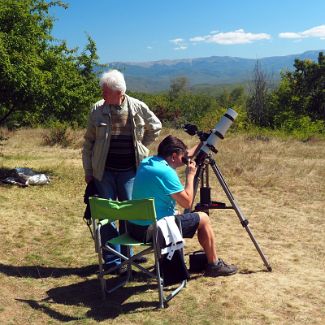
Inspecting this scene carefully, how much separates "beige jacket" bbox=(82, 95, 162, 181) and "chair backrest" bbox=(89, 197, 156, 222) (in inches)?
26.9

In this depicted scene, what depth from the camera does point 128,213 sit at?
338 centimetres

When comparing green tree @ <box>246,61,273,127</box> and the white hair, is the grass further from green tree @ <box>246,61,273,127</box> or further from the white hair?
green tree @ <box>246,61,273,127</box>

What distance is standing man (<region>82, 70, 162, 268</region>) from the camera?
4.13 meters

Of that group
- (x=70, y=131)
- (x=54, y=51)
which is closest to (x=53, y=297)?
(x=54, y=51)

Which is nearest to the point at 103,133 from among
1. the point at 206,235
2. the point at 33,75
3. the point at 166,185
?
the point at 166,185

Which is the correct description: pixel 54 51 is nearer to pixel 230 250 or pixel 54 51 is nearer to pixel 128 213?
pixel 230 250

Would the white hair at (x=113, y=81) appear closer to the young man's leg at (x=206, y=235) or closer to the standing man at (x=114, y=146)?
the standing man at (x=114, y=146)

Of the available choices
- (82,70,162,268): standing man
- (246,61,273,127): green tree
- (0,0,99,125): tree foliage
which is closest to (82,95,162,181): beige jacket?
(82,70,162,268): standing man

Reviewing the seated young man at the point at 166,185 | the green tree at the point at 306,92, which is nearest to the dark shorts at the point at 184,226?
the seated young man at the point at 166,185

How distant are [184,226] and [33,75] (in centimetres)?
558

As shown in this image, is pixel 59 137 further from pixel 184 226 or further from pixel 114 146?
pixel 184 226

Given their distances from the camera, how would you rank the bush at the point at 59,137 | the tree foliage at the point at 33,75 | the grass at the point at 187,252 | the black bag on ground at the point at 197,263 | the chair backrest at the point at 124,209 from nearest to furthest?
1. the chair backrest at the point at 124,209
2. the grass at the point at 187,252
3. the black bag on ground at the point at 197,263
4. the tree foliage at the point at 33,75
5. the bush at the point at 59,137

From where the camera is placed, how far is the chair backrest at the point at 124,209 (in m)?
3.30

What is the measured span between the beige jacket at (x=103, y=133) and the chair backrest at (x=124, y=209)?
2.24ft
